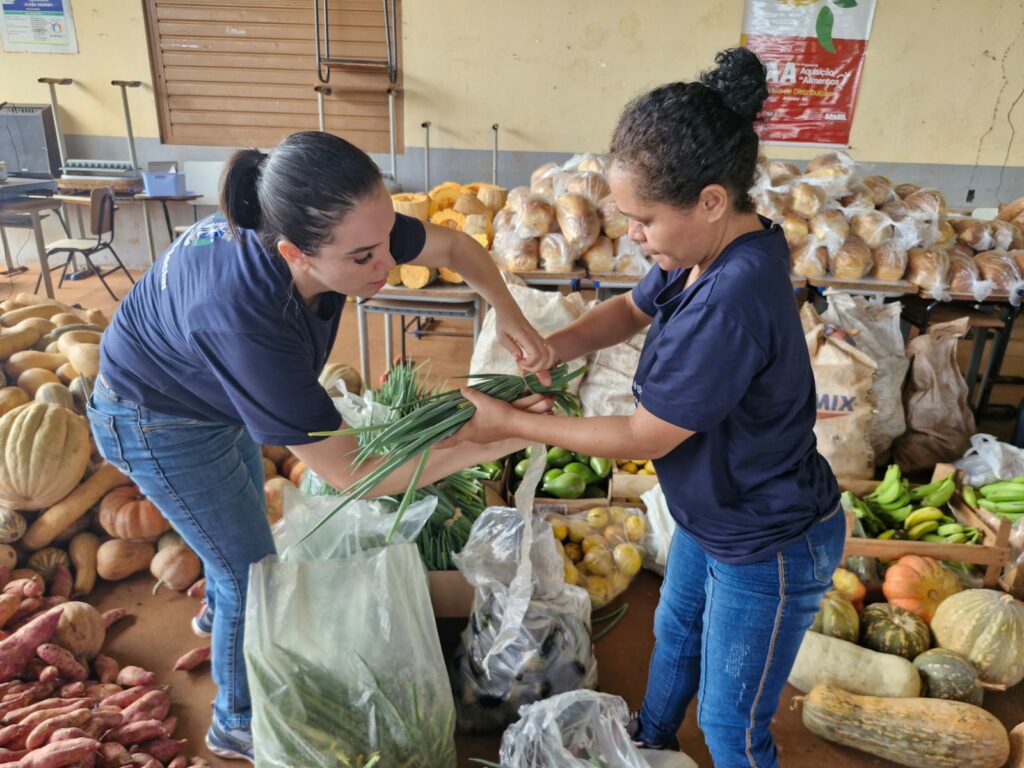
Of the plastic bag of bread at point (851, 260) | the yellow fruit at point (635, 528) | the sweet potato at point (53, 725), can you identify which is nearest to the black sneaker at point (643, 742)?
the yellow fruit at point (635, 528)

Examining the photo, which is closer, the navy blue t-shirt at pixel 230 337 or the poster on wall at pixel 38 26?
the navy blue t-shirt at pixel 230 337

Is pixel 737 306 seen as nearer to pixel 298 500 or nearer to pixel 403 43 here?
pixel 298 500

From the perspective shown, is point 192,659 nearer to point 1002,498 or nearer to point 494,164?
point 1002,498

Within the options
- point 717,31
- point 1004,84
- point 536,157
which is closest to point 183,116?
point 536,157

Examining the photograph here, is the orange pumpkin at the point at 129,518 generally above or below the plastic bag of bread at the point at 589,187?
below

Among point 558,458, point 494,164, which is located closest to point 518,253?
point 558,458

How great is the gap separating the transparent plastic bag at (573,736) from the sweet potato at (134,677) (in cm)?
111

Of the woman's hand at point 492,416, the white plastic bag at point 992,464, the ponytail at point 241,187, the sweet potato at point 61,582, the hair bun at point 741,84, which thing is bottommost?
the sweet potato at point 61,582

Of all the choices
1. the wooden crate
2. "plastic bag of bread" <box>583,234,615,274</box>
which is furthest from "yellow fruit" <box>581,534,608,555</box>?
"plastic bag of bread" <box>583,234,615,274</box>

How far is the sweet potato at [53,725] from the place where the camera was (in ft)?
4.95

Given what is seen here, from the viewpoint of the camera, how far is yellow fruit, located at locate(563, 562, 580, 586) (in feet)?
6.89

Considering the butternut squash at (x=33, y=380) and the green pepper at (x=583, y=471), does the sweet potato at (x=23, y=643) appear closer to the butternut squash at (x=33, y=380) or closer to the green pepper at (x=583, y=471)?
the butternut squash at (x=33, y=380)

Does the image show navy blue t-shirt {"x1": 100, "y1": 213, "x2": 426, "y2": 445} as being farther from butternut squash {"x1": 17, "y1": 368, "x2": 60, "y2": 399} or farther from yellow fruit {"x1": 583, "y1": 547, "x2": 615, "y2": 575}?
butternut squash {"x1": 17, "y1": 368, "x2": 60, "y2": 399}

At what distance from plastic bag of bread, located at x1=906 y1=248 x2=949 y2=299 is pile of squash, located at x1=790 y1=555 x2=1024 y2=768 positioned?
5.53 ft
